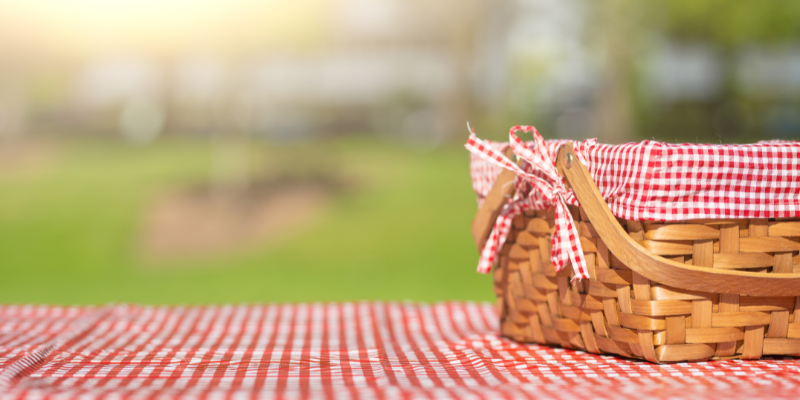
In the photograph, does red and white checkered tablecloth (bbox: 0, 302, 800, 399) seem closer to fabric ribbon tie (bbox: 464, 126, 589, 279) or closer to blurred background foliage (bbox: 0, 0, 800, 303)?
fabric ribbon tie (bbox: 464, 126, 589, 279)

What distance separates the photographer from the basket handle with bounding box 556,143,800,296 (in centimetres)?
118

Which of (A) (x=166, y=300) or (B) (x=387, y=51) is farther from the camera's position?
(B) (x=387, y=51)

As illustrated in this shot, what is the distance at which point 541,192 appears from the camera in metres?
1.34

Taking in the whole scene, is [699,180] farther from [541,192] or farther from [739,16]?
[739,16]

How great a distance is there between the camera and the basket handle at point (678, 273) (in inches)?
46.6

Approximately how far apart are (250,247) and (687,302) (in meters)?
6.55

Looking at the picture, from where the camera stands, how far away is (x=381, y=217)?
8.05m

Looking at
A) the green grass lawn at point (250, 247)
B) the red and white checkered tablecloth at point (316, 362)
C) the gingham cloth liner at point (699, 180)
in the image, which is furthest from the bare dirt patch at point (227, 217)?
the gingham cloth liner at point (699, 180)

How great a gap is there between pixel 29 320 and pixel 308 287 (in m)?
4.16

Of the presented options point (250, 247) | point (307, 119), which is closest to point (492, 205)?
point (250, 247)

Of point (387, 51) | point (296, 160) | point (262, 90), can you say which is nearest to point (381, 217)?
point (296, 160)

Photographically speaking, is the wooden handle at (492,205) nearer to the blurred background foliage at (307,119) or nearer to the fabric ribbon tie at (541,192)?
the fabric ribbon tie at (541,192)

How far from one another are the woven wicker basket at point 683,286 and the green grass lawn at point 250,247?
3.87 metres

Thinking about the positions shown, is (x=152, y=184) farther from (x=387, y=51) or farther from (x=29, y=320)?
(x=387, y=51)
